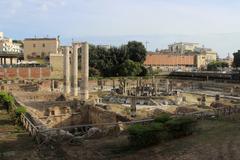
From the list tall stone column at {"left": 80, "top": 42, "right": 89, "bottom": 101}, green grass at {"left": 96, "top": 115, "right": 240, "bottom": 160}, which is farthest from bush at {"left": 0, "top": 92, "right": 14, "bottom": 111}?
green grass at {"left": 96, "top": 115, "right": 240, "bottom": 160}

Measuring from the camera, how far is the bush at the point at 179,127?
15.1 metres

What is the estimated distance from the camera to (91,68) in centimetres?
6888

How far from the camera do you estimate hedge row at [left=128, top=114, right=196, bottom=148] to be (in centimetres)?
1368

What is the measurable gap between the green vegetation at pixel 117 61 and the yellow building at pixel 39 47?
15.6 metres

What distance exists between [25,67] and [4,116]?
127 ft

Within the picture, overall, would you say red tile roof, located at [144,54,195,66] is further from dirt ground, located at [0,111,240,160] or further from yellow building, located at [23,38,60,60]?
dirt ground, located at [0,111,240,160]

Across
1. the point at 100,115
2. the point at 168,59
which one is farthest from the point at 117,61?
the point at 100,115

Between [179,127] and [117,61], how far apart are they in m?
56.3

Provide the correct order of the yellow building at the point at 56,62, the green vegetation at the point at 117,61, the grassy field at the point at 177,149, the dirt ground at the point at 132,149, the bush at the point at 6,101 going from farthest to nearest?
the yellow building at the point at 56,62
the green vegetation at the point at 117,61
the bush at the point at 6,101
the dirt ground at the point at 132,149
the grassy field at the point at 177,149

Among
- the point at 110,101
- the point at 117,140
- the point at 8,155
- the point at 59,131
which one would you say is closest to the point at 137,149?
the point at 117,140

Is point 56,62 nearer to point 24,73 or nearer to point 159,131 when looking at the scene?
point 24,73

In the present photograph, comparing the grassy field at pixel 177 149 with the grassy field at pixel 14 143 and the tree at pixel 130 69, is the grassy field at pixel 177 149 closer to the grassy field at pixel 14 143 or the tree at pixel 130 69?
the grassy field at pixel 14 143

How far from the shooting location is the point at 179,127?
50.5 ft

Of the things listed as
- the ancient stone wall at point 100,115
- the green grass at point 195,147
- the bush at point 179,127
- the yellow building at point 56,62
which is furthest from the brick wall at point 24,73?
the bush at point 179,127
